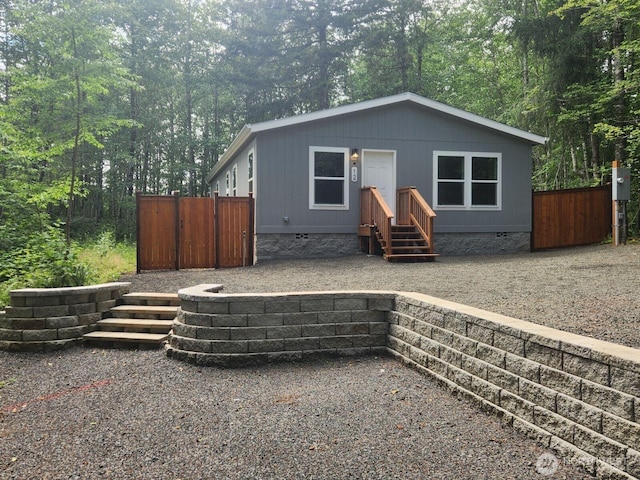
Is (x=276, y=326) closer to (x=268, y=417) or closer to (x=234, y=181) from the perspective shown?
(x=268, y=417)

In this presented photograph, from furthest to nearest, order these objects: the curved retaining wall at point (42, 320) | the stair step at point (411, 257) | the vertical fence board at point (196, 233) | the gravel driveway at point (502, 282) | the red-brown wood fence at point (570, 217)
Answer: the red-brown wood fence at point (570, 217) < the stair step at point (411, 257) < the vertical fence board at point (196, 233) < the curved retaining wall at point (42, 320) < the gravel driveway at point (502, 282)

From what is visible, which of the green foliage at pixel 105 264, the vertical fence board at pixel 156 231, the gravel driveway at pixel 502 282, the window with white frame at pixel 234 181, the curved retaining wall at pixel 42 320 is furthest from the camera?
the window with white frame at pixel 234 181

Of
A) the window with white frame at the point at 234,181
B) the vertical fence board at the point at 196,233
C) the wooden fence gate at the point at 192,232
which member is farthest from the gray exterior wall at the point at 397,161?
the window with white frame at the point at 234,181

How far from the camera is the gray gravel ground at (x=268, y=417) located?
Answer: 2.60 meters

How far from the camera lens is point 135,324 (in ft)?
17.5

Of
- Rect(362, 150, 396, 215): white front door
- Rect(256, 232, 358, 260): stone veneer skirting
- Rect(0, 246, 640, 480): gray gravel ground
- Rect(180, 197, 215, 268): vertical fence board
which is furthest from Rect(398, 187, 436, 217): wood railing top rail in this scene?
Rect(180, 197, 215, 268): vertical fence board

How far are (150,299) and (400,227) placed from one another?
6.28 m

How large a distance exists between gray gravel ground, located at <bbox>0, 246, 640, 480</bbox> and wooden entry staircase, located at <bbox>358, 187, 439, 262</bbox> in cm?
409

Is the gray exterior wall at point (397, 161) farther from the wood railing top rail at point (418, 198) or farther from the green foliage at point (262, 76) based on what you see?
the green foliage at point (262, 76)

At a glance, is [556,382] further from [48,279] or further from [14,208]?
[14,208]

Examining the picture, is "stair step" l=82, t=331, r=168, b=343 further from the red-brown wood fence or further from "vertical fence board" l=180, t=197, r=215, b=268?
the red-brown wood fence

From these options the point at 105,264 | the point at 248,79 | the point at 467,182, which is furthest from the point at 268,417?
the point at 248,79

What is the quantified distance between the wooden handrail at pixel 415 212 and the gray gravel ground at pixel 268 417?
13.9 ft

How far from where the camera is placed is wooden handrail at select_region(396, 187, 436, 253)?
9.75 m
